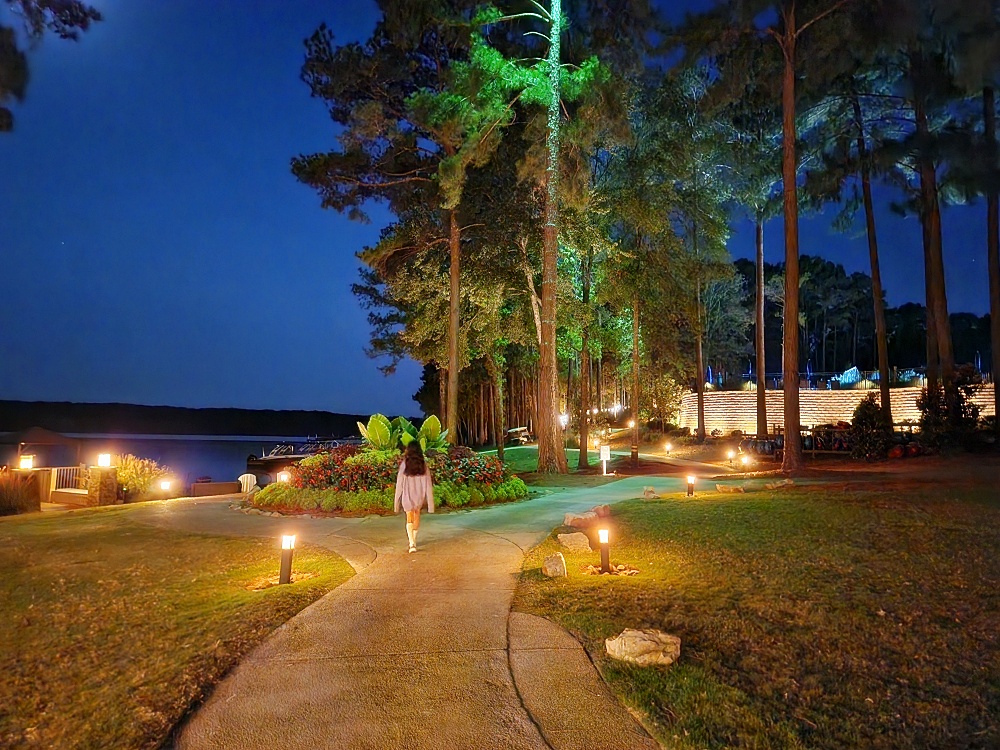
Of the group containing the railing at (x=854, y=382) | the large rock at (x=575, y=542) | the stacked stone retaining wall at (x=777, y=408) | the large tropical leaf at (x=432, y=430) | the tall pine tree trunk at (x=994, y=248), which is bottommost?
the large rock at (x=575, y=542)

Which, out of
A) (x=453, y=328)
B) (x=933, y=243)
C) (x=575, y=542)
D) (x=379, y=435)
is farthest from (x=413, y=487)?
(x=933, y=243)

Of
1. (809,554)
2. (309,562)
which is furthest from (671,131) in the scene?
(309,562)

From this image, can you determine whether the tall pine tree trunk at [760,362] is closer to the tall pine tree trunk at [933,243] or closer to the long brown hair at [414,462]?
the tall pine tree trunk at [933,243]

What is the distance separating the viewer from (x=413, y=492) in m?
9.37

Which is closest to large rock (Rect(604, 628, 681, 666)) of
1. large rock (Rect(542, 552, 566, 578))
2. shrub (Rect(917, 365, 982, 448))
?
large rock (Rect(542, 552, 566, 578))

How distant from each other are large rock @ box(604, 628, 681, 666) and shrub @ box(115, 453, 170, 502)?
17.8 m

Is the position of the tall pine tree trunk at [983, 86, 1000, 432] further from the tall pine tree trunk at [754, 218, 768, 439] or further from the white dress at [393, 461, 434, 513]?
the white dress at [393, 461, 434, 513]

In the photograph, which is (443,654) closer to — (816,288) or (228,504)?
(228,504)

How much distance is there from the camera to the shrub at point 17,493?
16.3 metres

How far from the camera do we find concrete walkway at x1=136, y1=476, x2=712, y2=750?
158 inches

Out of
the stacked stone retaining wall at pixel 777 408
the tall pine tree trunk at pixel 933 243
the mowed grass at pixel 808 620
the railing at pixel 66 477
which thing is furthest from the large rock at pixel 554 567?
the stacked stone retaining wall at pixel 777 408

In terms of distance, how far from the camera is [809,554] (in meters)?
8.30

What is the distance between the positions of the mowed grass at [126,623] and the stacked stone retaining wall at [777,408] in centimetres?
3138

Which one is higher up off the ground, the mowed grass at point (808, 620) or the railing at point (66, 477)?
the railing at point (66, 477)
